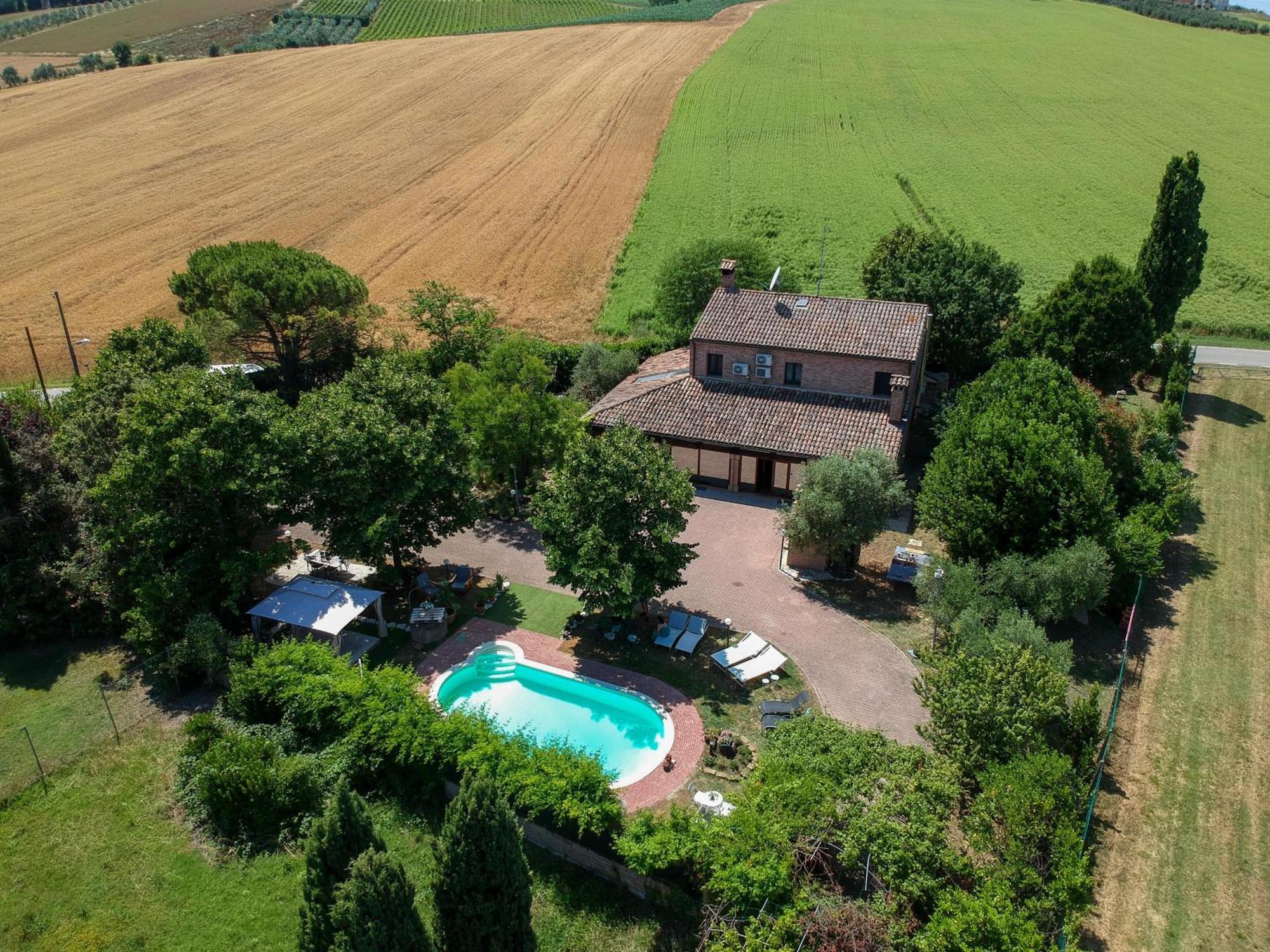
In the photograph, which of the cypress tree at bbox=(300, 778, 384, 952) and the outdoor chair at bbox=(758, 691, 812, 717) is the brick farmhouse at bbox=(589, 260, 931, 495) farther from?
the cypress tree at bbox=(300, 778, 384, 952)

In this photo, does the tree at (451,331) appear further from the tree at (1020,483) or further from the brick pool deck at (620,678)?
the tree at (1020,483)

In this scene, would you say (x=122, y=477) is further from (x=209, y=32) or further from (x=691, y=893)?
(x=209, y=32)

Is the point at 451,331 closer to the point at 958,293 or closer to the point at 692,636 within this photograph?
the point at 692,636

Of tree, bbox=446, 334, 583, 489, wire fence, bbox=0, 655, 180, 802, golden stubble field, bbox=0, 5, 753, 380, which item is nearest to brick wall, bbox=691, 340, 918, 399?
tree, bbox=446, 334, 583, 489

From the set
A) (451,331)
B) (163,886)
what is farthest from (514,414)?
(163,886)

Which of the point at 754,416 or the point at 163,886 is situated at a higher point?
the point at 754,416

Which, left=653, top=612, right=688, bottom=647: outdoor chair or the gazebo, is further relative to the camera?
left=653, top=612, right=688, bottom=647: outdoor chair
